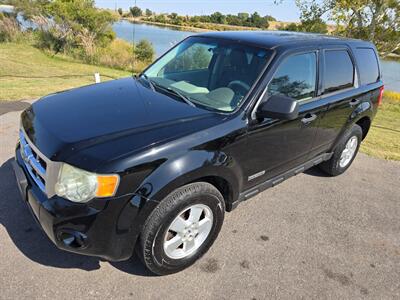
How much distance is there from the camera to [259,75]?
297 cm

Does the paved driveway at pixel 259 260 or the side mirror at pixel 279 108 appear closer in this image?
the paved driveway at pixel 259 260

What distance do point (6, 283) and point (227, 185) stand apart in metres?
1.86

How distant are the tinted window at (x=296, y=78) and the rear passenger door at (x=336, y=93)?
0.19 m

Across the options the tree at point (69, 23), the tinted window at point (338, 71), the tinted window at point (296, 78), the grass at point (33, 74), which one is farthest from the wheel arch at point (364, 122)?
the tree at point (69, 23)

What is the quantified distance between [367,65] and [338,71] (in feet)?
3.00

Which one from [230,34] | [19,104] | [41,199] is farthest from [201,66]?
[19,104]

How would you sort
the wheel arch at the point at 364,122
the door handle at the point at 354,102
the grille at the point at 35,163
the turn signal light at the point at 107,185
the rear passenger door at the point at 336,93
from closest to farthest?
1. the turn signal light at the point at 107,185
2. the grille at the point at 35,163
3. the rear passenger door at the point at 336,93
4. the door handle at the point at 354,102
5. the wheel arch at the point at 364,122

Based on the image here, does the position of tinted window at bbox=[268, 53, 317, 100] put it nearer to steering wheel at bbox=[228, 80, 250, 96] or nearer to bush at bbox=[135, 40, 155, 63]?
steering wheel at bbox=[228, 80, 250, 96]

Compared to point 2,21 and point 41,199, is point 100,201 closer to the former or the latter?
→ point 41,199

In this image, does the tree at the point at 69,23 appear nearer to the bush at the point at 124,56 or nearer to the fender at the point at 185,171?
the bush at the point at 124,56

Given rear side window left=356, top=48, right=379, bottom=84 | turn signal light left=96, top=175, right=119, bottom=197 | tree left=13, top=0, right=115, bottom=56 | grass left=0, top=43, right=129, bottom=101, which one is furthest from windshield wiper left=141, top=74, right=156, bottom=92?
tree left=13, top=0, right=115, bottom=56

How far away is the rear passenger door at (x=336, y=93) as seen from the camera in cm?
366

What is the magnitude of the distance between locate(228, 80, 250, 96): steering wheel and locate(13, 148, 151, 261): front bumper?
4.45 feet

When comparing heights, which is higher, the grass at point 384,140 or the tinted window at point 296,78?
the tinted window at point 296,78
